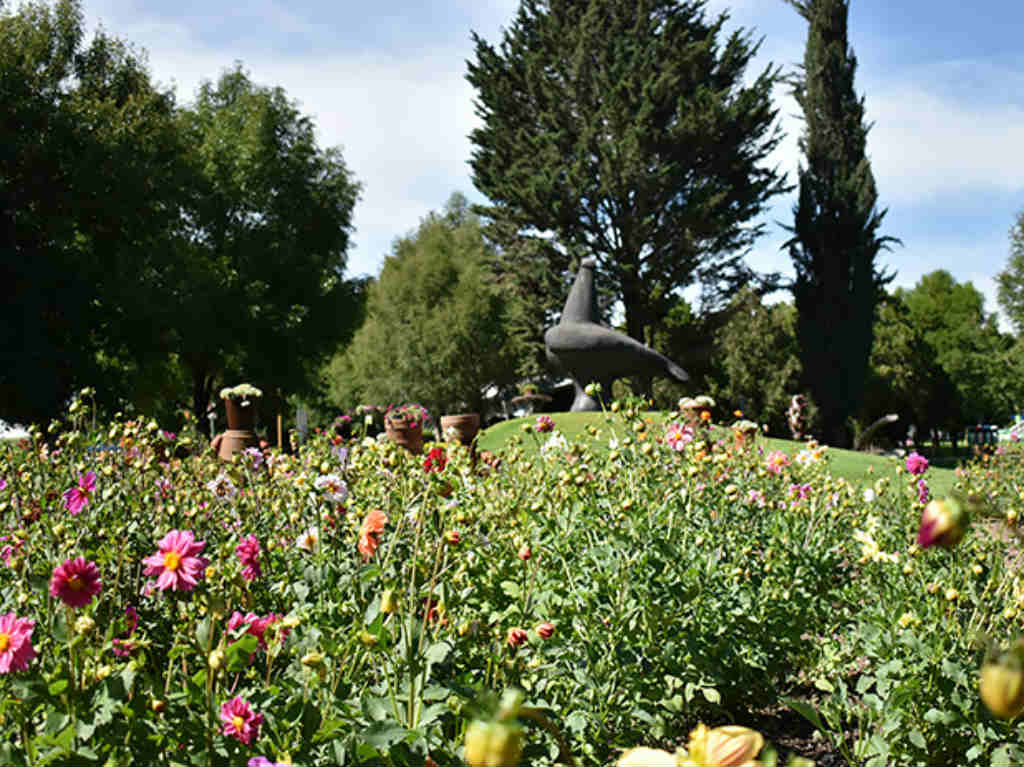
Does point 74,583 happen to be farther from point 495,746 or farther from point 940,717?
point 940,717

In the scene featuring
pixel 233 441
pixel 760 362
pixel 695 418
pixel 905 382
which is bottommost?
pixel 233 441

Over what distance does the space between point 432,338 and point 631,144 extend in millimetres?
9575

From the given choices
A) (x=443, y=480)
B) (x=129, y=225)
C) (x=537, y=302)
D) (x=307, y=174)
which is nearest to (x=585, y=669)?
(x=443, y=480)

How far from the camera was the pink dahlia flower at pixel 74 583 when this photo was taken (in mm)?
1227

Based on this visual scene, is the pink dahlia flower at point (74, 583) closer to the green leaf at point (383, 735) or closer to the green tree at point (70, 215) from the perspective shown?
the green leaf at point (383, 735)

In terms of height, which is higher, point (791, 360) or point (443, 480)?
point (791, 360)

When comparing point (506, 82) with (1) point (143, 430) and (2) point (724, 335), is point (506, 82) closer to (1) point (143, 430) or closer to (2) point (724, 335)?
(2) point (724, 335)

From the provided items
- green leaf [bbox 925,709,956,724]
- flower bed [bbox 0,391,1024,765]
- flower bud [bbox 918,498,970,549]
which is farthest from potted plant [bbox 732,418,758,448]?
flower bud [bbox 918,498,970,549]

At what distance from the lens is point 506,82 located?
20484 millimetres

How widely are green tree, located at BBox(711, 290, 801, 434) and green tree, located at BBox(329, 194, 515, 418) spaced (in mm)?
6902

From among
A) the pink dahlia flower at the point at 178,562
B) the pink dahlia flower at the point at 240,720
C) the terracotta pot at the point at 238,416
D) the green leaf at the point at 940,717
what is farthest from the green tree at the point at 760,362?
the pink dahlia flower at the point at 240,720

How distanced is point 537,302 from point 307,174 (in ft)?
23.8

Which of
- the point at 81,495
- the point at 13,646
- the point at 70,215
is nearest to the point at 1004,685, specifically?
the point at 13,646

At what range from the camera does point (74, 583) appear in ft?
4.08
